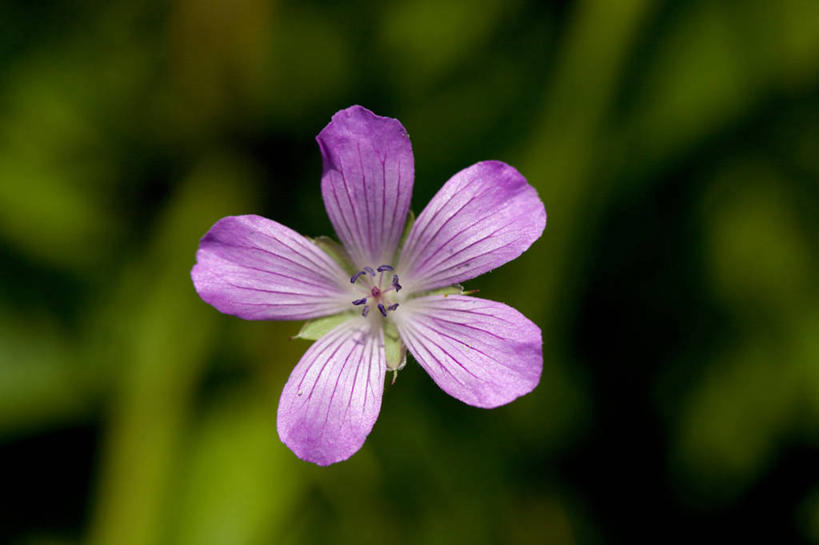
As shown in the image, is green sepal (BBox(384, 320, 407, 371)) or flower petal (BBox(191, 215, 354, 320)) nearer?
flower petal (BBox(191, 215, 354, 320))

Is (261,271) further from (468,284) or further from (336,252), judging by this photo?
(468,284)

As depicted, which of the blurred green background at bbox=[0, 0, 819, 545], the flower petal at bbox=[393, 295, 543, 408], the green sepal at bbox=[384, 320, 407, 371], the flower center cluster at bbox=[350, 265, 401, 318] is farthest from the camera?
the blurred green background at bbox=[0, 0, 819, 545]

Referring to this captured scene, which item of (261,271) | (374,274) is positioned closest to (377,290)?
(374,274)

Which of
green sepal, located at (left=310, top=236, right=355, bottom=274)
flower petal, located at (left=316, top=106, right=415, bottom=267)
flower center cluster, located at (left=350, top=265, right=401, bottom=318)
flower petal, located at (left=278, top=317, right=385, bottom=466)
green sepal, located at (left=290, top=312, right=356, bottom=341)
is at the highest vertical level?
flower petal, located at (left=316, top=106, right=415, bottom=267)

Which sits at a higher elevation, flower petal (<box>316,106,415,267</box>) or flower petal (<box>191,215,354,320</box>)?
flower petal (<box>316,106,415,267</box>)

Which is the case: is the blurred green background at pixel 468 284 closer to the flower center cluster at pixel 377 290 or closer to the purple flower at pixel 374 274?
the flower center cluster at pixel 377 290

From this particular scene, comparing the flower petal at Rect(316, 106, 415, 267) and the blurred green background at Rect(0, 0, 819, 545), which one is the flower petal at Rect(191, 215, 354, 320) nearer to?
the flower petal at Rect(316, 106, 415, 267)

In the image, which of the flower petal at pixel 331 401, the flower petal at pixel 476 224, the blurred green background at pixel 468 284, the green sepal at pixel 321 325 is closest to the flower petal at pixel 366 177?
the flower petal at pixel 476 224

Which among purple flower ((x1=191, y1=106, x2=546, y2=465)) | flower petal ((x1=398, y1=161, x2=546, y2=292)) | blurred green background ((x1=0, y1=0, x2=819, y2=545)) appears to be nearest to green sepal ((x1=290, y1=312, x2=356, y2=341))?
purple flower ((x1=191, y1=106, x2=546, y2=465))
